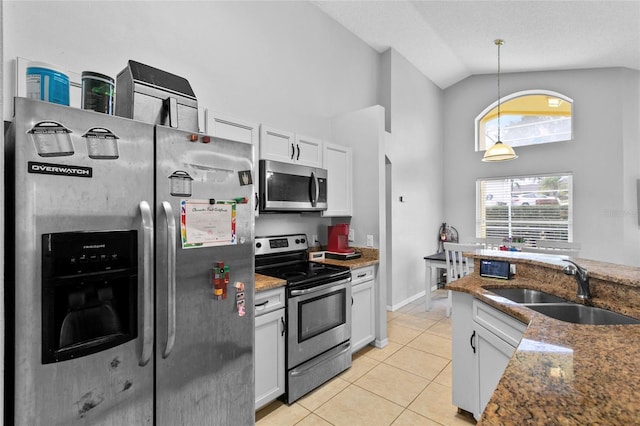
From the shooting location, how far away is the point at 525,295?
2025 mm

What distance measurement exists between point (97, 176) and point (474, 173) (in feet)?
19.8

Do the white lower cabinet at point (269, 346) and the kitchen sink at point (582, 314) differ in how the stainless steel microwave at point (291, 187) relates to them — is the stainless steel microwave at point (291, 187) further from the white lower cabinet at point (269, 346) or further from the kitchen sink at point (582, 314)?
the kitchen sink at point (582, 314)

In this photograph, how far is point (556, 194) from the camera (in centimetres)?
509

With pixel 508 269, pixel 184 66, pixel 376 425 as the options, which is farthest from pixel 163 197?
pixel 508 269

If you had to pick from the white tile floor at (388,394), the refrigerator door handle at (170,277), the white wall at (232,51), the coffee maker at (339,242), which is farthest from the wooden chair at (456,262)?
the refrigerator door handle at (170,277)

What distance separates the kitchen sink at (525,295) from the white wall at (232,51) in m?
1.94

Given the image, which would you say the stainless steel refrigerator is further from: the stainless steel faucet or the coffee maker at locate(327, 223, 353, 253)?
the stainless steel faucet

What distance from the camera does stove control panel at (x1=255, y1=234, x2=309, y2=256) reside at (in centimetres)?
285

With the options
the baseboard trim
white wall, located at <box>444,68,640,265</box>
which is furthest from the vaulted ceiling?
the baseboard trim

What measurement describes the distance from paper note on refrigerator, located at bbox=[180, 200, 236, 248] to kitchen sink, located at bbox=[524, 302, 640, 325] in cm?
171

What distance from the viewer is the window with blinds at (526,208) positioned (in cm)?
504

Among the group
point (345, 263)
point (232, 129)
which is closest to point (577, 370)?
point (345, 263)

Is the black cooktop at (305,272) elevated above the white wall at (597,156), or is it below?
below

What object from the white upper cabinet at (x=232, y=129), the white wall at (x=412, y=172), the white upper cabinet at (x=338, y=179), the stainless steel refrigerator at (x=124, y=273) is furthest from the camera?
the white wall at (x=412, y=172)
